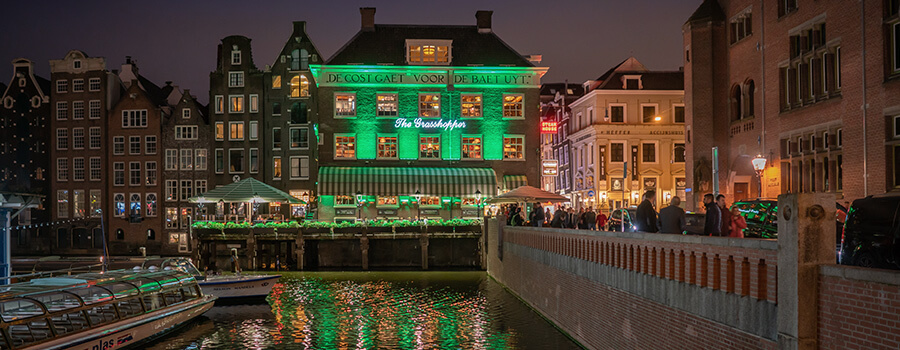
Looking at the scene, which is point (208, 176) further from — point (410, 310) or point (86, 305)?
point (86, 305)

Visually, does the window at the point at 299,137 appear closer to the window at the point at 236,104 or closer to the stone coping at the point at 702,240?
the window at the point at 236,104

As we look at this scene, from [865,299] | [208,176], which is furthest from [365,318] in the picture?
[208,176]

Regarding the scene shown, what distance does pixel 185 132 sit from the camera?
72.9 metres

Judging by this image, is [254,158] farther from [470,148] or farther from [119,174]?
[470,148]

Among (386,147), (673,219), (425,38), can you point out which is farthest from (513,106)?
(673,219)

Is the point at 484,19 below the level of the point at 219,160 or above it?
above

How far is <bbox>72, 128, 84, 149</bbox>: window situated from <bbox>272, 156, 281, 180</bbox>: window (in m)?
19.5

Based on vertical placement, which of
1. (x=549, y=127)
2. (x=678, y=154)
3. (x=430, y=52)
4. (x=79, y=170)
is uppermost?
(x=430, y=52)

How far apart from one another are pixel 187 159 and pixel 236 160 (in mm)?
5063

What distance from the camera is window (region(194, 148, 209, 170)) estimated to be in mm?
72188

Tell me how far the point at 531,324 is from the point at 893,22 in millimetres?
16512

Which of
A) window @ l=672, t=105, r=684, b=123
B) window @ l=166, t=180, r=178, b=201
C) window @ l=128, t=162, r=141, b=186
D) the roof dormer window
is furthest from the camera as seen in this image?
window @ l=128, t=162, r=141, b=186

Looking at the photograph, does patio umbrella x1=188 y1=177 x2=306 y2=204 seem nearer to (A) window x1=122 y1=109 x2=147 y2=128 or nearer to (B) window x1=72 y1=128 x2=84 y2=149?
(A) window x1=122 y1=109 x2=147 y2=128

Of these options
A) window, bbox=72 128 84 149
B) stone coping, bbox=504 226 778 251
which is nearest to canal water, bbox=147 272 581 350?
stone coping, bbox=504 226 778 251
